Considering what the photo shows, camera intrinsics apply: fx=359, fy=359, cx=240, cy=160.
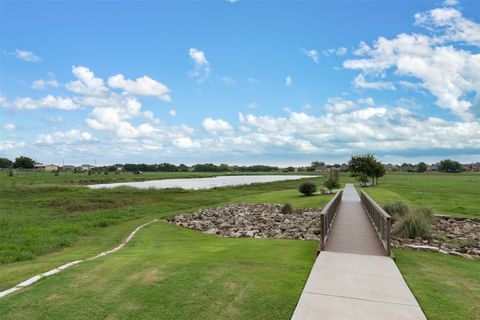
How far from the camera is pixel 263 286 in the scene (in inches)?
264

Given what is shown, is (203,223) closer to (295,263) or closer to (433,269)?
(295,263)

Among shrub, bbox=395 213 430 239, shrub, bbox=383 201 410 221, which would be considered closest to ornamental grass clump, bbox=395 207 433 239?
shrub, bbox=395 213 430 239

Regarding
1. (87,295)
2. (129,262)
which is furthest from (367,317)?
(129,262)

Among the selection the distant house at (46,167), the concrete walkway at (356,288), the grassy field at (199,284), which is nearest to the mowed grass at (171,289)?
the grassy field at (199,284)

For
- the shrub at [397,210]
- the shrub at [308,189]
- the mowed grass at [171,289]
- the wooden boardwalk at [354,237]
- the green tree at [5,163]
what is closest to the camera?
the mowed grass at [171,289]

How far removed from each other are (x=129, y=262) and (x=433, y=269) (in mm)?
7107

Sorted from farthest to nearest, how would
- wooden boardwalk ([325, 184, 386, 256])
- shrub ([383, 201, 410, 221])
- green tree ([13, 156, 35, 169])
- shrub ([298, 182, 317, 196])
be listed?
green tree ([13, 156, 35, 169]), shrub ([298, 182, 317, 196]), shrub ([383, 201, 410, 221]), wooden boardwalk ([325, 184, 386, 256])

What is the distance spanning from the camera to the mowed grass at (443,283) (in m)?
5.71

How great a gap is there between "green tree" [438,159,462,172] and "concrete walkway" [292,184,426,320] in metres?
155

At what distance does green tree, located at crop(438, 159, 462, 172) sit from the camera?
467 ft

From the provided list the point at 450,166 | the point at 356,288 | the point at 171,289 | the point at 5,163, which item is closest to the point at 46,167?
the point at 5,163

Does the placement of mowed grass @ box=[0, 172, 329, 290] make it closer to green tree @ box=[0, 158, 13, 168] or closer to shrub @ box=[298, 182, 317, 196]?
shrub @ box=[298, 182, 317, 196]

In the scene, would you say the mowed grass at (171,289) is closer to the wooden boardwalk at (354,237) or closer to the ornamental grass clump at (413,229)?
the wooden boardwalk at (354,237)

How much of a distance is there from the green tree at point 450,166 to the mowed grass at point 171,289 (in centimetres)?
15673
